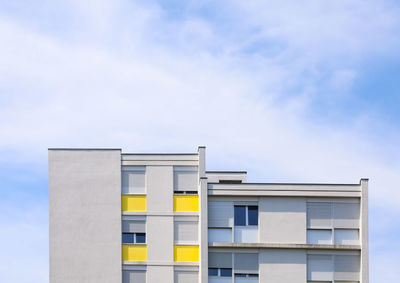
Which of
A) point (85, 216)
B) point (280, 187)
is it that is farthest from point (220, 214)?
point (85, 216)

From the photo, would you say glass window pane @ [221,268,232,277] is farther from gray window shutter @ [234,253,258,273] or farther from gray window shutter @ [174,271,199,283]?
gray window shutter @ [174,271,199,283]

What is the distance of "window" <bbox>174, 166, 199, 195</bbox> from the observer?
45094 mm

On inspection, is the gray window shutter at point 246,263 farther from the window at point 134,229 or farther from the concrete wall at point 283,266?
the window at point 134,229

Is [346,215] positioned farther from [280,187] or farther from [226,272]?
[226,272]

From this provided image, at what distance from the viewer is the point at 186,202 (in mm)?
44938

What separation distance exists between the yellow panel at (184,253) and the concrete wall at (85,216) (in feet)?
9.92

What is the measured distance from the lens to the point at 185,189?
148 feet

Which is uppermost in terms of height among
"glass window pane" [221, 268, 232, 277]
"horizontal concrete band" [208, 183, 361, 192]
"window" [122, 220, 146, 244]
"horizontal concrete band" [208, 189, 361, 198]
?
"horizontal concrete band" [208, 183, 361, 192]

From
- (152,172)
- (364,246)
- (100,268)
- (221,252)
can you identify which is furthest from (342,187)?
(100,268)

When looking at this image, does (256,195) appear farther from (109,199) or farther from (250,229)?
(109,199)

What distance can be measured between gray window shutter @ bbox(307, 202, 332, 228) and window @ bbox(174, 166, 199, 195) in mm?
6365

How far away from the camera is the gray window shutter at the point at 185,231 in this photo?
44500mm

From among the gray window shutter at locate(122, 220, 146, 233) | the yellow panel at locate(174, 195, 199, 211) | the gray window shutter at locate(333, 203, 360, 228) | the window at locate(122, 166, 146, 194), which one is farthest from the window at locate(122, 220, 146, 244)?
the gray window shutter at locate(333, 203, 360, 228)

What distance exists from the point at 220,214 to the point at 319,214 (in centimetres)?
501
